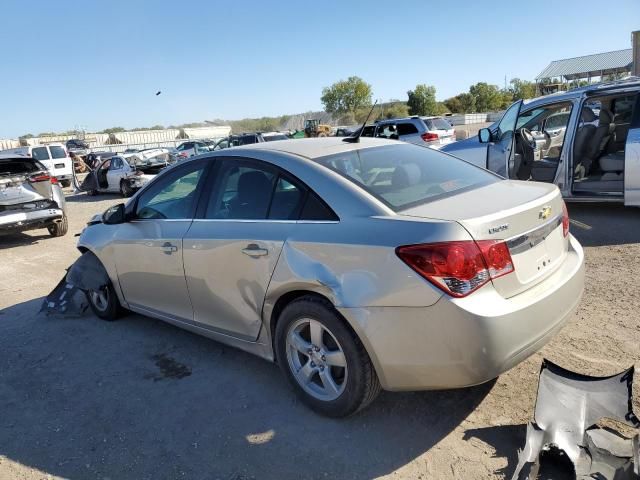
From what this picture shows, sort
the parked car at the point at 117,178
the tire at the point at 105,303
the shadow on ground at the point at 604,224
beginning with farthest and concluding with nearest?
the parked car at the point at 117,178, the shadow on ground at the point at 604,224, the tire at the point at 105,303

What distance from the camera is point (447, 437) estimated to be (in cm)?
279

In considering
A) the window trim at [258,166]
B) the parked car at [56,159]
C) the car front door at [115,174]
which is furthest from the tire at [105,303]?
the parked car at [56,159]

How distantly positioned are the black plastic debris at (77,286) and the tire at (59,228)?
5.11m

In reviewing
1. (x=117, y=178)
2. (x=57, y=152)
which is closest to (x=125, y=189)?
(x=117, y=178)

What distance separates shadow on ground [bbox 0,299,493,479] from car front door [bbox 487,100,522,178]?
5.54 metres

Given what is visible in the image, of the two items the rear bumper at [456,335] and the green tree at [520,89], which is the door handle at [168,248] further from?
the green tree at [520,89]

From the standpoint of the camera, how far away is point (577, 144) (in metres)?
7.85

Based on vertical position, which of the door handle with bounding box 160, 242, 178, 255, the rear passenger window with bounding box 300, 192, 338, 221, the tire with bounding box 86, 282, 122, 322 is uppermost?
the rear passenger window with bounding box 300, 192, 338, 221

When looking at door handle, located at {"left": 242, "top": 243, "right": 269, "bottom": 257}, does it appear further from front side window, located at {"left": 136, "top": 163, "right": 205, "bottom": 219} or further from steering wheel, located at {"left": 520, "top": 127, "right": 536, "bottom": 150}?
steering wheel, located at {"left": 520, "top": 127, "right": 536, "bottom": 150}

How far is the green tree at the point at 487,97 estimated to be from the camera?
69688 mm

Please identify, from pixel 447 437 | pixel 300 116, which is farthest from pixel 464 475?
pixel 300 116

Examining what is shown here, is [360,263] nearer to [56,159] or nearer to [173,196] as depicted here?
[173,196]

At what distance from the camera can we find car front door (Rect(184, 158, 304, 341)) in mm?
3137

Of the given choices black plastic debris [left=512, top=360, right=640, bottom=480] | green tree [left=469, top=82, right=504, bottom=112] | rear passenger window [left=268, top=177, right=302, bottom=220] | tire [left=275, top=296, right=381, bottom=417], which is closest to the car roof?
rear passenger window [left=268, top=177, right=302, bottom=220]
